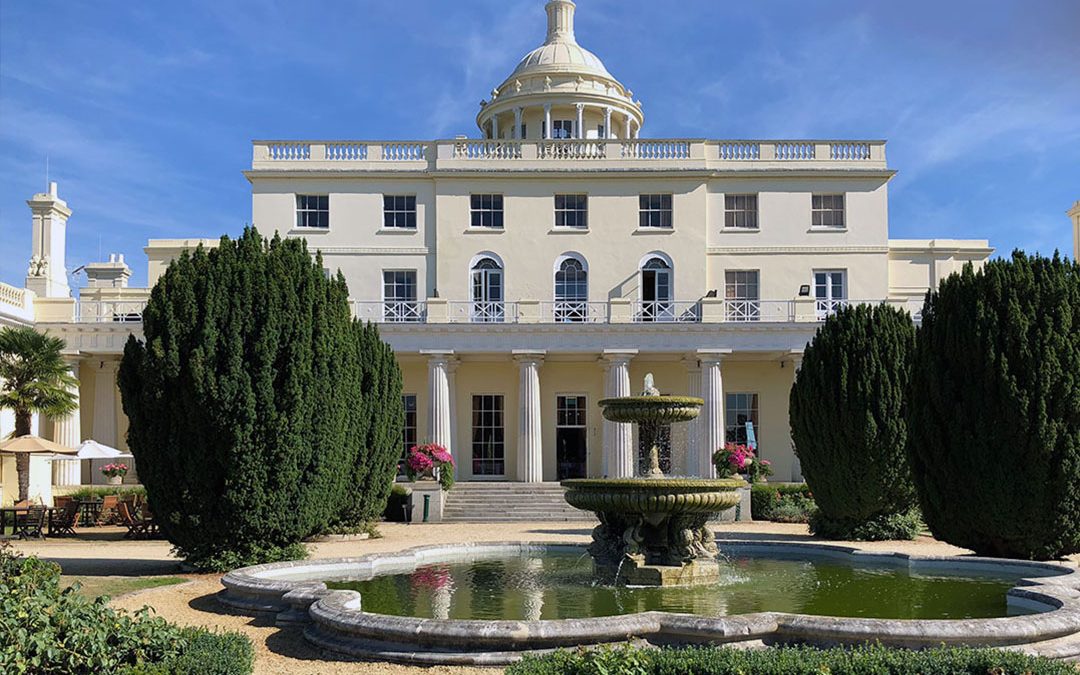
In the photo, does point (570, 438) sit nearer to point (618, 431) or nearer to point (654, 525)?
point (618, 431)

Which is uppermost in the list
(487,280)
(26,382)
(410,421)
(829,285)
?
(487,280)

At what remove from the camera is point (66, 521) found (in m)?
26.2

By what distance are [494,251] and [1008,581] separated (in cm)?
2750

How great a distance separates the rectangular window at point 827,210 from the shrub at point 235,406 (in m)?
26.6

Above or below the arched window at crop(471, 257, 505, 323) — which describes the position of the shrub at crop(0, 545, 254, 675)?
below

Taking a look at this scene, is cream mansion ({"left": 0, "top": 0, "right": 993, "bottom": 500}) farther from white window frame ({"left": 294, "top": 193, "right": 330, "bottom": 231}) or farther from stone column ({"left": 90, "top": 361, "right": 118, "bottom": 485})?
stone column ({"left": 90, "top": 361, "right": 118, "bottom": 485})

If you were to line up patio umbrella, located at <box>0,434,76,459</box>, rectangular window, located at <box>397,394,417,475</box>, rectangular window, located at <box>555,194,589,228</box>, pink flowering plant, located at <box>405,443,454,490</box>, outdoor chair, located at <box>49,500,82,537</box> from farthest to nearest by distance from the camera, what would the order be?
rectangular window, located at <box>555,194,589,228</box> < rectangular window, located at <box>397,394,417,475</box> < pink flowering plant, located at <box>405,443,454,490</box> < patio umbrella, located at <box>0,434,76,459</box> < outdoor chair, located at <box>49,500,82,537</box>

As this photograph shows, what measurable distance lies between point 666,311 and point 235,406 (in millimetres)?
22984

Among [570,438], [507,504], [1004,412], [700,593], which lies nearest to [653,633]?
[700,593]

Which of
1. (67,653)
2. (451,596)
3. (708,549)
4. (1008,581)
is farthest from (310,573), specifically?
(1008,581)

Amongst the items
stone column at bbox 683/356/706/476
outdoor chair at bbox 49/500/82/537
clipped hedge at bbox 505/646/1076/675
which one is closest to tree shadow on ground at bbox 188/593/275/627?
clipped hedge at bbox 505/646/1076/675

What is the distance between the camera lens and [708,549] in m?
14.6

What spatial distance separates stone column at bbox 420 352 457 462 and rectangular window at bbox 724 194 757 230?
41.2 feet

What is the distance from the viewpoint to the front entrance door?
39312 millimetres
